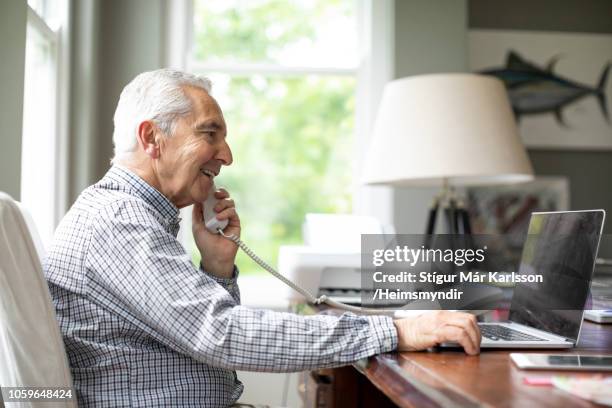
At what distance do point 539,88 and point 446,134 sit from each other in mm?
1314

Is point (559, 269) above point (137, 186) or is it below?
below

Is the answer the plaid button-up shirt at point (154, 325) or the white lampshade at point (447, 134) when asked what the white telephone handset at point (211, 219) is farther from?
the white lampshade at point (447, 134)

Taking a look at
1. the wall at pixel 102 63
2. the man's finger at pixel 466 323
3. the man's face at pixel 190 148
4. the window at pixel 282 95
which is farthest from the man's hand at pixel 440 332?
the window at pixel 282 95

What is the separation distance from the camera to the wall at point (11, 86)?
6.50 feet

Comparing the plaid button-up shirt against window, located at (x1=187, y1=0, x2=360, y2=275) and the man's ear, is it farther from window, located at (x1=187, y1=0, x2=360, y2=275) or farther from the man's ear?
window, located at (x1=187, y1=0, x2=360, y2=275)

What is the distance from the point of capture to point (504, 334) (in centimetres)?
142

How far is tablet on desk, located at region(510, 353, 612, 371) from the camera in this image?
1064 mm

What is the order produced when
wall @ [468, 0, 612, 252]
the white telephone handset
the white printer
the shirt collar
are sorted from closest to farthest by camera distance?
the shirt collar < the white telephone handset < the white printer < wall @ [468, 0, 612, 252]

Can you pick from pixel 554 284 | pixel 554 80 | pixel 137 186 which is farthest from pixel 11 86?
pixel 554 80

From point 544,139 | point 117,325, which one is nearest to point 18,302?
point 117,325

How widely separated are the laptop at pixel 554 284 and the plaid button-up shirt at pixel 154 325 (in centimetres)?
32

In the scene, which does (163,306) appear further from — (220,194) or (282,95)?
(282,95)

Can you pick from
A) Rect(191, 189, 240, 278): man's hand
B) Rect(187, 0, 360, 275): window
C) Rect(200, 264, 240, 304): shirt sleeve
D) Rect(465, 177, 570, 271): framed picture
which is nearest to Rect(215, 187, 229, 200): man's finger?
Rect(191, 189, 240, 278): man's hand

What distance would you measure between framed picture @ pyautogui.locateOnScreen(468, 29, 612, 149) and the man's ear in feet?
7.87
